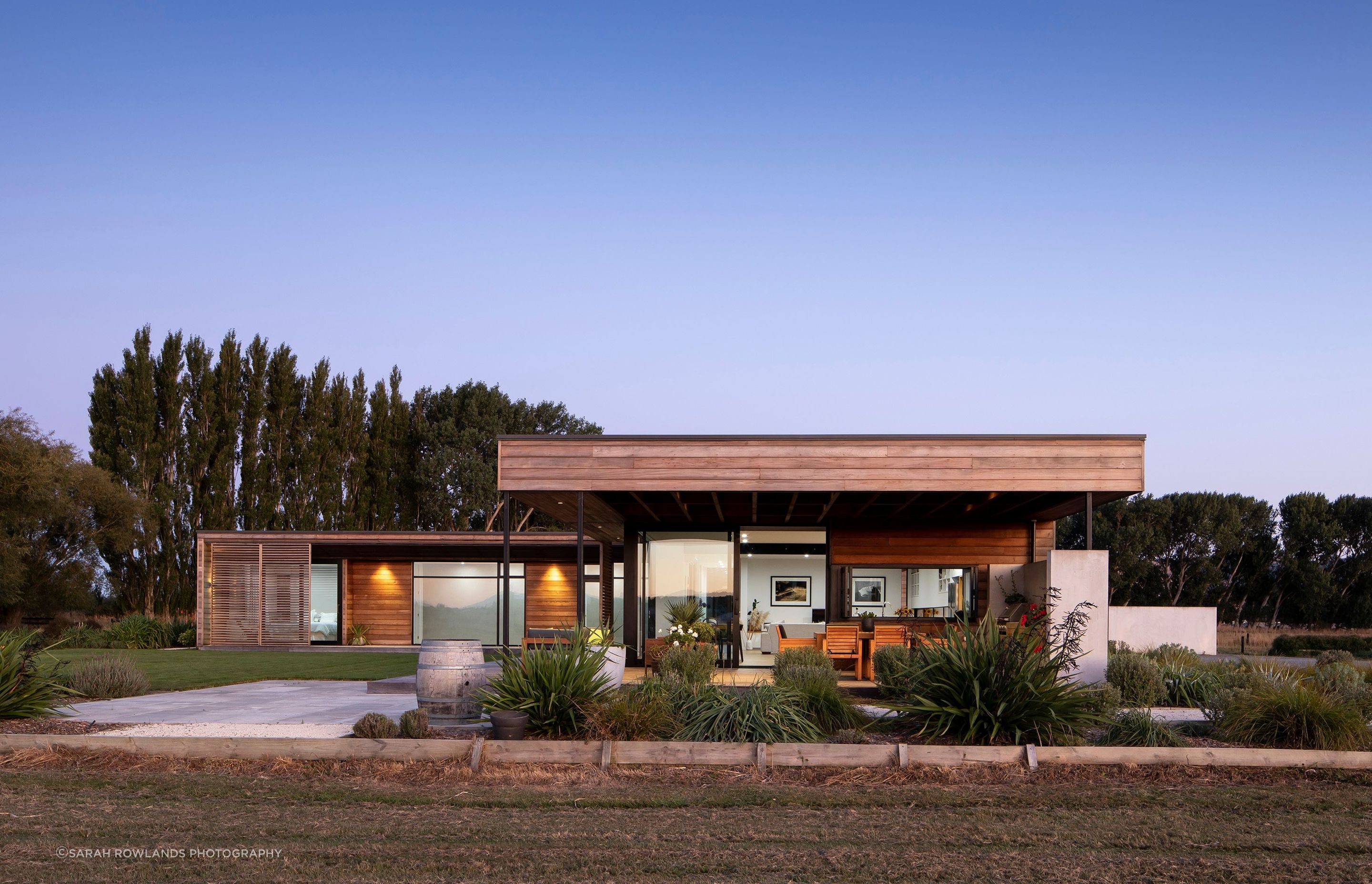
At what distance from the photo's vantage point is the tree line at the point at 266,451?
3042 centimetres

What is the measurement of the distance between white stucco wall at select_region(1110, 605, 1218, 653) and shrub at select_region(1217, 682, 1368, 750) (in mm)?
8474

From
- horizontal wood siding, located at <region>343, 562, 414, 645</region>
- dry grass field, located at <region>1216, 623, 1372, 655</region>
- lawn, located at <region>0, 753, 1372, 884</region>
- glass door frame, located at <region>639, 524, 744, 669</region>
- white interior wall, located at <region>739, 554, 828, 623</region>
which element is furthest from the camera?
dry grass field, located at <region>1216, 623, 1372, 655</region>

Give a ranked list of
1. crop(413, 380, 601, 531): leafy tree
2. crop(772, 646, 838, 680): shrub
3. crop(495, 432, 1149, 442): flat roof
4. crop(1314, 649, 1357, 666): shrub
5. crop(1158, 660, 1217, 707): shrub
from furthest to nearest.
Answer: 1. crop(413, 380, 601, 531): leafy tree
2. crop(1314, 649, 1357, 666): shrub
3. crop(495, 432, 1149, 442): flat roof
4. crop(1158, 660, 1217, 707): shrub
5. crop(772, 646, 838, 680): shrub

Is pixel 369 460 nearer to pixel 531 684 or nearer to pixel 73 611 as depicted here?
pixel 73 611

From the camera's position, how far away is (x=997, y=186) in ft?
57.5

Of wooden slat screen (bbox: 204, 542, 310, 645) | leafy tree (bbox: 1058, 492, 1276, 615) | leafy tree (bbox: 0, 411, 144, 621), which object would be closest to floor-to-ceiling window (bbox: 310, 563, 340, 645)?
wooden slat screen (bbox: 204, 542, 310, 645)

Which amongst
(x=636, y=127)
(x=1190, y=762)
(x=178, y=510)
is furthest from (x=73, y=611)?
(x=1190, y=762)

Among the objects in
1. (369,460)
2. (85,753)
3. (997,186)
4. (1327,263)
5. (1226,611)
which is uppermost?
(997,186)

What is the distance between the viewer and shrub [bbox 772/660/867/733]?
808 cm

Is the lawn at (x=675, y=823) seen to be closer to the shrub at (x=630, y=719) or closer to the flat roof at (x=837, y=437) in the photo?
the shrub at (x=630, y=719)

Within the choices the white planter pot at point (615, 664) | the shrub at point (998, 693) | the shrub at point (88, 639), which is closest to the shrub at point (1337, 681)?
the shrub at point (998, 693)

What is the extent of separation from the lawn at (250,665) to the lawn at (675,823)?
725cm

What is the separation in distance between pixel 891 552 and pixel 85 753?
12.0 m

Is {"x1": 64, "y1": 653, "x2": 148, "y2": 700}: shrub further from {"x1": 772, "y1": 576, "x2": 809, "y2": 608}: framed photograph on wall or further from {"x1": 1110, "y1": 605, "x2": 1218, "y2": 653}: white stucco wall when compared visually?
{"x1": 1110, "y1": 605, "x2": 1218, "y2": 653}: white stucco wall
